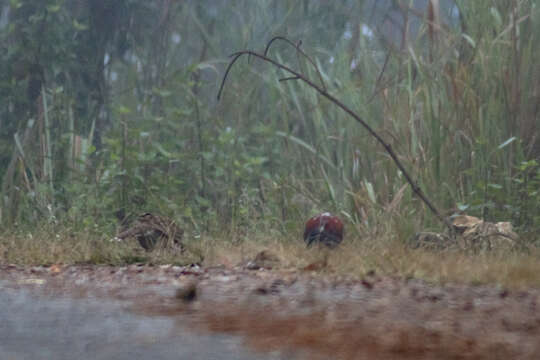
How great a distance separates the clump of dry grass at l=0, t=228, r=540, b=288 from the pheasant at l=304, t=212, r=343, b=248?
59 mm

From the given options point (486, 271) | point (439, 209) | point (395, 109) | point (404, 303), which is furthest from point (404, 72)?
point (404, 303)

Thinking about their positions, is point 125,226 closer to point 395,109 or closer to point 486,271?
point 395,109

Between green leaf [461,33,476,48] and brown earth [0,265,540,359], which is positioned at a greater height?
green leaf [461,33,476,48]

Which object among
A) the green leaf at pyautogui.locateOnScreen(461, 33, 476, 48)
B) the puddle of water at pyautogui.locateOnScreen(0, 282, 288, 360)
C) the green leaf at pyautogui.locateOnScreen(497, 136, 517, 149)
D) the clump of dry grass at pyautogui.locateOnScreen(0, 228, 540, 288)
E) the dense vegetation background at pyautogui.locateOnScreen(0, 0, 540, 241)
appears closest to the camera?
the puddle of water at pyautogui.locateOnScreen(0, 282, 288, 360)

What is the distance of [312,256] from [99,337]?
5.09ft

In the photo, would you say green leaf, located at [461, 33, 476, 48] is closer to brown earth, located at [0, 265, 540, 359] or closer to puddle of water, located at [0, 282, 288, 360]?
brown earth, located at [0, 265, 540, 359]

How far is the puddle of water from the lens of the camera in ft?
6.34

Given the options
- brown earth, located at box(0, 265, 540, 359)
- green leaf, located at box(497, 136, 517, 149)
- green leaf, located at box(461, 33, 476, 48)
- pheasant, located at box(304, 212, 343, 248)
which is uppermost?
green leaf, located at box(461, 33, 476, 48)

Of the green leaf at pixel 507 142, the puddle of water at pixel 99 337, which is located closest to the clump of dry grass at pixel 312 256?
the green leaf at pixel 507 142

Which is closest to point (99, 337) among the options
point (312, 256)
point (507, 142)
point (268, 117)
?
point (312, 256)

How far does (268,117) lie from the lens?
700cm

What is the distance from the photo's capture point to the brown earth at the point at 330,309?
77.5 inches

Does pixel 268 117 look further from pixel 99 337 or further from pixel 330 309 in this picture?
pixel 99 337

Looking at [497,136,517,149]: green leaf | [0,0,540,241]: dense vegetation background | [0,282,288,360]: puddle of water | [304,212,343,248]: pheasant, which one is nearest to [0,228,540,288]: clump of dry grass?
[304,212,343,248]: pheasant
